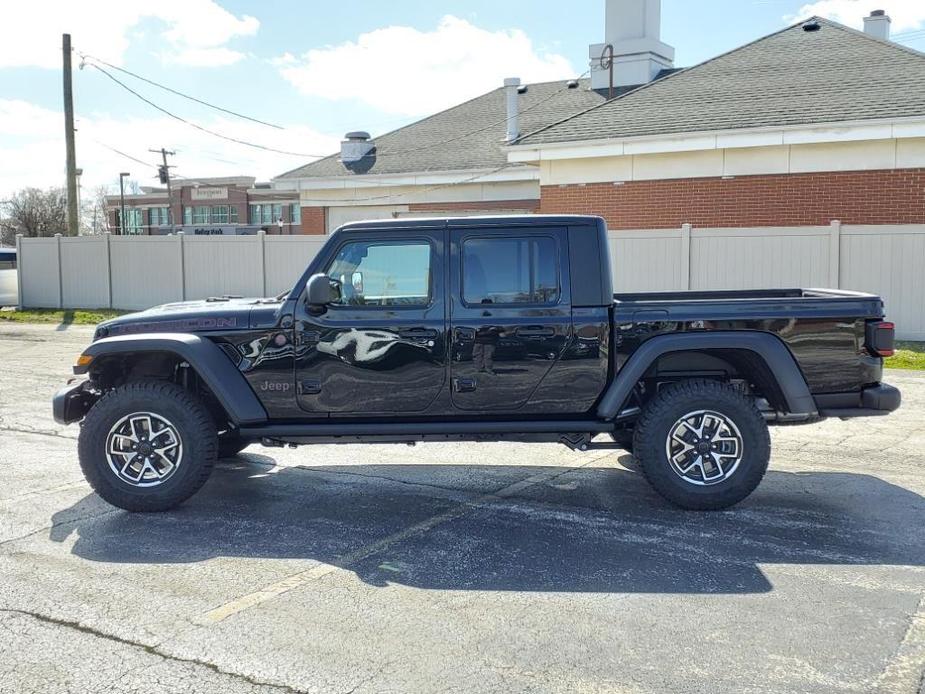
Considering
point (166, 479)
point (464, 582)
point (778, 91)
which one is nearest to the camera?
point (464, 582)

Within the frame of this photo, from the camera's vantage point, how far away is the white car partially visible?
2849 cm

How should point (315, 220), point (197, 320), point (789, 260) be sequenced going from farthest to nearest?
1. point (315, 220)
2. point (789, 260)
3. point (197, 320)

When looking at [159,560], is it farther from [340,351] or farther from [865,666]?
[865,666]

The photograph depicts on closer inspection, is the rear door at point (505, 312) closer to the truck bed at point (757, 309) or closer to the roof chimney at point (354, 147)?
the truck bed at point (757, 309)

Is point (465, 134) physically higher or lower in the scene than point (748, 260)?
higher

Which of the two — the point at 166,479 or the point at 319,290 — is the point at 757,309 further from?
the point at 166,479

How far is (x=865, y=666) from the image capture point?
4.06 meters

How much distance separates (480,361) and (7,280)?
111 feet

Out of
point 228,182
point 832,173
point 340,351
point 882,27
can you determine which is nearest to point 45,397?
point 340,351

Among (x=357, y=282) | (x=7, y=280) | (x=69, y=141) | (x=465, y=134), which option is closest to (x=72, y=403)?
(x=357, y=282)

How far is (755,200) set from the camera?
18.1 meters

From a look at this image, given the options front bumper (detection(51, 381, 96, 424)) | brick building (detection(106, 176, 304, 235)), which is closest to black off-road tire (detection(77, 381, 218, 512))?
front bumper (detection(51, 381, 96, 424))

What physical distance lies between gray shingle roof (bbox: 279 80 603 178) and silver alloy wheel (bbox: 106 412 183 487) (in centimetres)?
1878

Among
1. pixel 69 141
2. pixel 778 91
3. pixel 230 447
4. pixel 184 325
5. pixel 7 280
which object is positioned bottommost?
pixel 230 447
